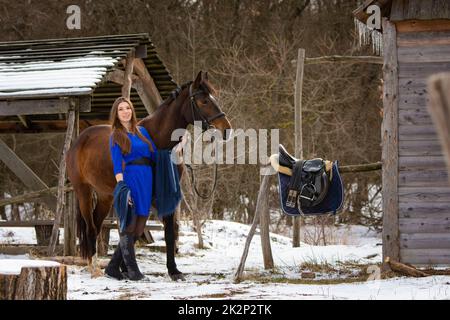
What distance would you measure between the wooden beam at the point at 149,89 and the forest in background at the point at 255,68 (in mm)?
4388

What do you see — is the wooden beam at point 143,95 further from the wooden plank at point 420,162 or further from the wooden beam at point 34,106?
the wooden plank at point 420,162

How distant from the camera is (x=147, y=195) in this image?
7473 mm

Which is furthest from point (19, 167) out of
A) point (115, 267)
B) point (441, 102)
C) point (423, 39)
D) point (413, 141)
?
point (441, 102)

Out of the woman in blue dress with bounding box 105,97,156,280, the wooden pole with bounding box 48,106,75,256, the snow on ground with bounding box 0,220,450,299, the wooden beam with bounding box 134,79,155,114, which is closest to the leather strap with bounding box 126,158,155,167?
the woman in blue dress with bounding box 105,97,156,280

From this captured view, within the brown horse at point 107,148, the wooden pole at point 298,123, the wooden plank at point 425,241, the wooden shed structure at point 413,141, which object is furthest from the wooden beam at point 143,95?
the wooden plank at point 425,241

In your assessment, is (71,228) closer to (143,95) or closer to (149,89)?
(143,95)

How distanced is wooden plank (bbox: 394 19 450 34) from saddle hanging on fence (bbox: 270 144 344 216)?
1722 millimetres

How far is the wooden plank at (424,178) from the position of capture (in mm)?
7680

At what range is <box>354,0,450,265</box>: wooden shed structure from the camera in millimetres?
7688

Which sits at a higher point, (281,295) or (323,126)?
(323,126)

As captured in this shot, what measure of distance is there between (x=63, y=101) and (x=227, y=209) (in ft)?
33.5

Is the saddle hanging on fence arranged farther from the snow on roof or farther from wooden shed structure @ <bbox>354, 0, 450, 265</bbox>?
the snow on roof
